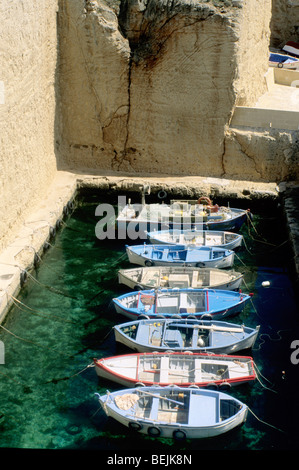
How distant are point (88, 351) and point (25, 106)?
692cm

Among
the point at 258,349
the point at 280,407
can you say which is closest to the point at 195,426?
the point at 280,407

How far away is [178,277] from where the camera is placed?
1333cm

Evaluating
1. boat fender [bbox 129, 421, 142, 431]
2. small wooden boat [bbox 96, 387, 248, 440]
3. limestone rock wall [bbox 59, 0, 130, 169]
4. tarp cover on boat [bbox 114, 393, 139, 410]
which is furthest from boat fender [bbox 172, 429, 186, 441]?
limestone rock wall [bbox 59, 0, 130, 169]

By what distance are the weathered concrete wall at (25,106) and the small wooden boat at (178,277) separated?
3.26 metres

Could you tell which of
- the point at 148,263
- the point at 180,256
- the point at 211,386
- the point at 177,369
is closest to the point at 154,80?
the point at 180,256

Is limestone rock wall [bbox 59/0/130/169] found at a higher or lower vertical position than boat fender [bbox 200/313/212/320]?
higher

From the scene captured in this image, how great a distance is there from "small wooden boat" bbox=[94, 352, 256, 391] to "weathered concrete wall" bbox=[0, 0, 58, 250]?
188 inches

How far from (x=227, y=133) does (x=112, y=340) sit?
858 cm

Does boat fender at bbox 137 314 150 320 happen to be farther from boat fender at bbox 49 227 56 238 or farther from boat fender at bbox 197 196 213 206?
boat fender at bbox 197 196 213 206

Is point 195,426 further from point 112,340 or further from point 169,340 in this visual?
point 112,340

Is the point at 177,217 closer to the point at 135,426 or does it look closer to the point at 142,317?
the point at 142,317

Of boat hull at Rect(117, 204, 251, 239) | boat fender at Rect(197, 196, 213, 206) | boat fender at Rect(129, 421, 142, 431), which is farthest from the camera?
boat fender at Rect(197, 196, 213, 206)

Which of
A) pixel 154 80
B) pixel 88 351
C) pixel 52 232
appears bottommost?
pixel 88 351

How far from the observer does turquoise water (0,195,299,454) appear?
374 inches
